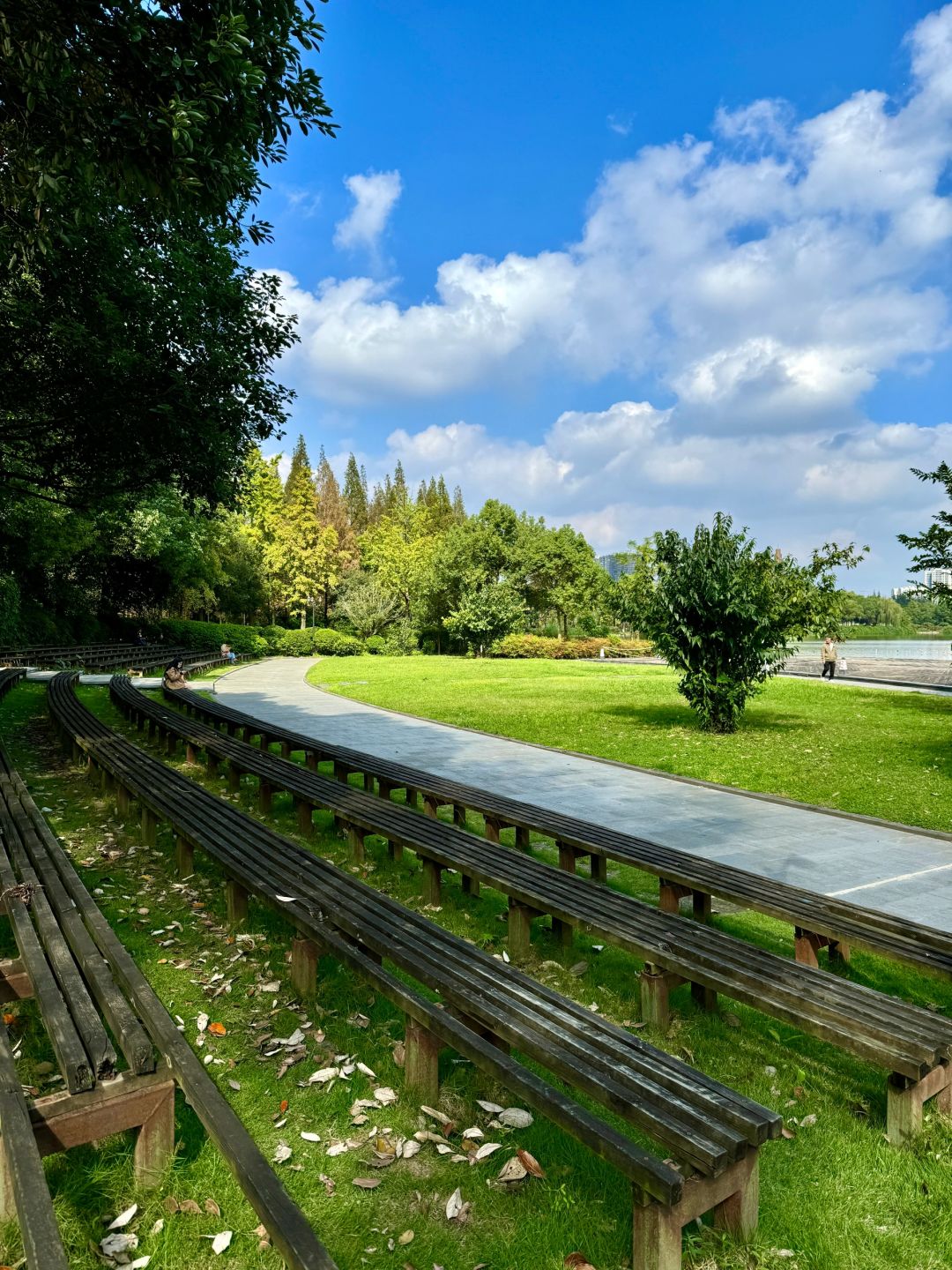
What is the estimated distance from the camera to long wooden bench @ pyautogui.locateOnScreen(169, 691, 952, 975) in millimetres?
3504

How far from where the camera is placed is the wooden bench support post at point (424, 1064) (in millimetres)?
2842

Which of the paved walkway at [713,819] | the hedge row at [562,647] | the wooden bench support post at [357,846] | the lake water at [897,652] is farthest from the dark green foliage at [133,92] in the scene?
the hedge row at [562,647]

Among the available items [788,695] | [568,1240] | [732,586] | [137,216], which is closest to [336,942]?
[568,1240]

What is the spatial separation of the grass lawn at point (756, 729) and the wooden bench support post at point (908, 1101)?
4.96m

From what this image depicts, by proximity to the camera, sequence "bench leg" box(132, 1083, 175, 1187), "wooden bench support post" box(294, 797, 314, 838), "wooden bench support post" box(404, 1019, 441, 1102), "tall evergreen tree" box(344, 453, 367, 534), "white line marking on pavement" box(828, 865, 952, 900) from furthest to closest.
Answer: "tall evergreen tree" box(344, 453, 367, 534)
"wooden bench support post" box(294, 797, 314, 838)
"white line marking on pavement" box(828, 865, 952, 900)
"wooden bench support post" box(404, 1019, 441, 1102)
"bench leg" box(132, 1083, 175, 1187)

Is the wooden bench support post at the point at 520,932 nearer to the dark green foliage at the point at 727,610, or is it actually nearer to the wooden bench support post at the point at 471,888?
the wooden bench support post at the point at 471,888

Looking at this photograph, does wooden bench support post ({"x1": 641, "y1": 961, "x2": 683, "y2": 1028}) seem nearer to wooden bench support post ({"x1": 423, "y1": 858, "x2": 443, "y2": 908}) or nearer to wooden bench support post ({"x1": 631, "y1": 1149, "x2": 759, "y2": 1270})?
wooden bench support post ({"x1": 631, "y1": 1149, "x2": 759, "y2": 1270})

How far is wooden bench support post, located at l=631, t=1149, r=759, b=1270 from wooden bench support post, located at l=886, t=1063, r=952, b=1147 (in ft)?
2.63

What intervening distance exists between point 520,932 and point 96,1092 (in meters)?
2.35

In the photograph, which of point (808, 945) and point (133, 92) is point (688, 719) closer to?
point (808, 945)

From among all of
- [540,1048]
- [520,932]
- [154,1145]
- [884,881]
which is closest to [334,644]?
[884,881]

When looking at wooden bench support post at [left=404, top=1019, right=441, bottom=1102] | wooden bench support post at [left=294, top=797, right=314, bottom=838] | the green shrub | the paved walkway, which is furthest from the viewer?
the green shrub

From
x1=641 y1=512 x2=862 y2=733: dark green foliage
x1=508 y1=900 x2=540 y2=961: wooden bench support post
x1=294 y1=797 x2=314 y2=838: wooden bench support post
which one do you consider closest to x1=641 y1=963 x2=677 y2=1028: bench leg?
x1=508 y1=900 x2=540 y2=961: wooden bench support post

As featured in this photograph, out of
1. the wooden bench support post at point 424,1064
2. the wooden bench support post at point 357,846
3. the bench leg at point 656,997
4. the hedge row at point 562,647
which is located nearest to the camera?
the wooden bench support post at point 424,1064
